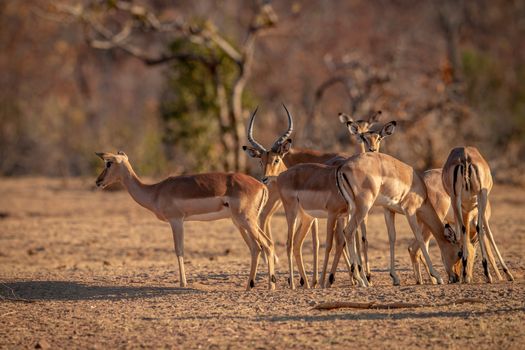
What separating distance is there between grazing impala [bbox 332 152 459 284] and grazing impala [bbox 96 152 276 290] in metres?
0.92

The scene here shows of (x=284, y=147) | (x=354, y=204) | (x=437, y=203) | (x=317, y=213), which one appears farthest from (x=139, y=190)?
(x=437, y=203)

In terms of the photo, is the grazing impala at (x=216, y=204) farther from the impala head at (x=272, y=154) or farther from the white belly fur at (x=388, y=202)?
the white belly fur at (x=388, y=202)

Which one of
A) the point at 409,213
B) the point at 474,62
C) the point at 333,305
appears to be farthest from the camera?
the point at 474,62

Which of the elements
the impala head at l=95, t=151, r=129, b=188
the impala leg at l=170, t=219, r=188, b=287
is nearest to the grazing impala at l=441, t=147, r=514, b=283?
the impala leg at l=170, t=219, r=188, b=287

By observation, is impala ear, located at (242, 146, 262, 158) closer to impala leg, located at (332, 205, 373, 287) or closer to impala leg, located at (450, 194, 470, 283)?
impala leg, located at (332, 205, 373, 287)

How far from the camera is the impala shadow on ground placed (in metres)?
9.51

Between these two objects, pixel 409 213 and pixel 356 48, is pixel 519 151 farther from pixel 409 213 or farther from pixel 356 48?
pixel 409 213

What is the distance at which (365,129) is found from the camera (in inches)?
527

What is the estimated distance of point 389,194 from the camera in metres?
9.83

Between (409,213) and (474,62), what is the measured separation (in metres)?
20.3

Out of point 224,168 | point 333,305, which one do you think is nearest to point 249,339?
point 333,305

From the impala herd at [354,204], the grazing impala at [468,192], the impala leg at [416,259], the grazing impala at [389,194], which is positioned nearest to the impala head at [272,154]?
the impala herd at [354,204]

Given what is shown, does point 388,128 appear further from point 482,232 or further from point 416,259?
point 482,232

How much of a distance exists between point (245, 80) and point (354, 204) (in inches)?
469
